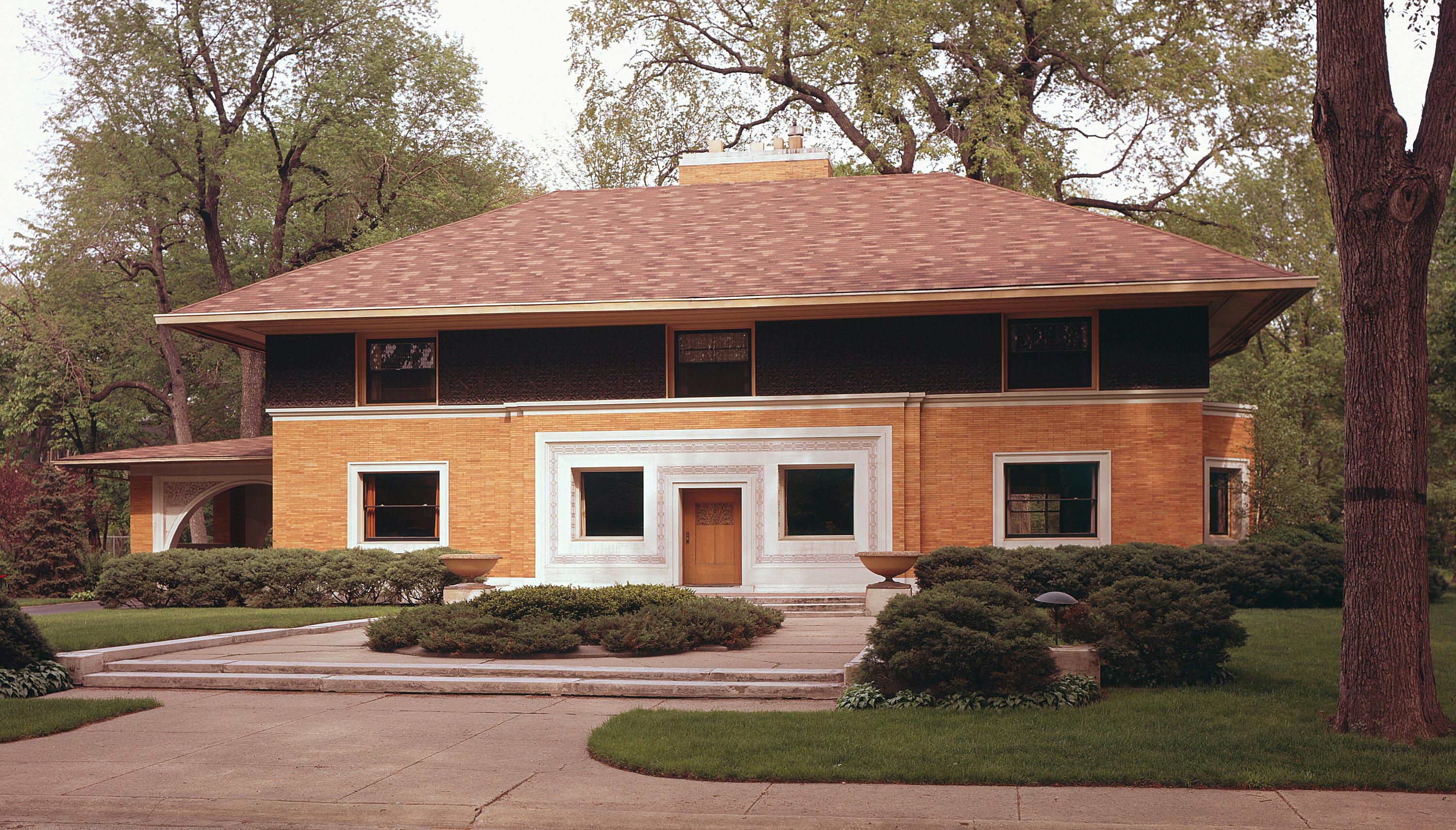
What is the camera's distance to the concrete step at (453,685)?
12633mm

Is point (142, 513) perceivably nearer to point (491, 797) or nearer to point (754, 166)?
point (754, 166)

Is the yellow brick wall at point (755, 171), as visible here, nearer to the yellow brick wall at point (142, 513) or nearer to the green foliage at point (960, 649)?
the yellow brick wall at point (142, 513)

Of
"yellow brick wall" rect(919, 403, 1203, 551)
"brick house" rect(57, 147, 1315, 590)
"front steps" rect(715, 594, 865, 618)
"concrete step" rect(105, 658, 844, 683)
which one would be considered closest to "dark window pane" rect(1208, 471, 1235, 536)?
"brick house" rect(57, 147, 1315, 590)

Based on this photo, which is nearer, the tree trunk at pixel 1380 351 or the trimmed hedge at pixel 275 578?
the tree trunk at pixel 1380 351

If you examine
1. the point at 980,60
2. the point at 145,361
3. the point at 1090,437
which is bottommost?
the point at 1090,437

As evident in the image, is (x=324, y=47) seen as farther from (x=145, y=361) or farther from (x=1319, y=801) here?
(x=1319, y=801)

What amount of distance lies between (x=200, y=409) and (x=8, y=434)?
9.22 m

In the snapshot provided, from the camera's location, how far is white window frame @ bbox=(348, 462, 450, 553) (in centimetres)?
2547

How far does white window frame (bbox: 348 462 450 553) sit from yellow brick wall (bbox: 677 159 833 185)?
11.9 m

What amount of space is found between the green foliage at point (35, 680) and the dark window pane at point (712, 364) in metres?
13.5

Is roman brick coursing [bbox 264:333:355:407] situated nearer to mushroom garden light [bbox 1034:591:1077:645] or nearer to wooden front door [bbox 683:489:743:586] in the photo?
wooden front door [bbox 683:489:743:586]

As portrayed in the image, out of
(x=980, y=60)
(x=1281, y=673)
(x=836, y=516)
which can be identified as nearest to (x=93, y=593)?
(x=836, y=516)

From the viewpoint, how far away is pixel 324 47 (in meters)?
42.4

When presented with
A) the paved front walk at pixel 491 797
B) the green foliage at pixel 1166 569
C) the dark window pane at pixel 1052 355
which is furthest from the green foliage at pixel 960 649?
the dark window pane at pixel 1052 355
